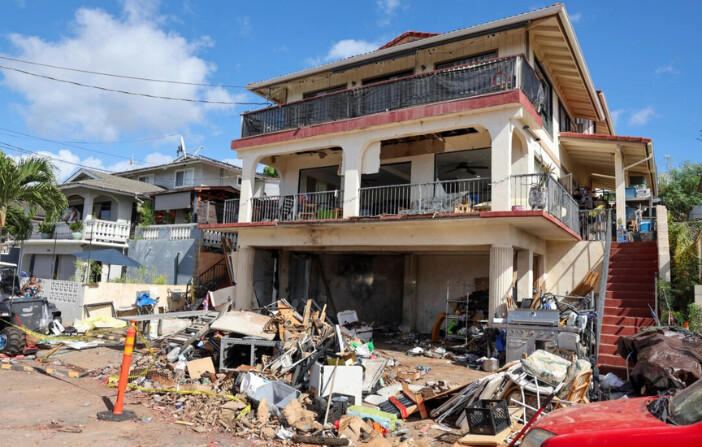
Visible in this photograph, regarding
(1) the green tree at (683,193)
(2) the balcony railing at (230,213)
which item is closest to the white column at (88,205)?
(2) the balcony railing at (230,213)

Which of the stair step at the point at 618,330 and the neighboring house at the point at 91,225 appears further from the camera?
the neighboring house at the point at 91,225

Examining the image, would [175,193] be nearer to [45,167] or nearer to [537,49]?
[45,167]

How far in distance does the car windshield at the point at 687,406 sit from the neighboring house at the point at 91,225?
82.4 ft

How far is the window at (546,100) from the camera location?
15.4 m

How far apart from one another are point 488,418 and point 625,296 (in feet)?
27.8

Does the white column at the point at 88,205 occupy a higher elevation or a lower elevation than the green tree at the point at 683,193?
lower

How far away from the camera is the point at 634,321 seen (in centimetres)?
1135

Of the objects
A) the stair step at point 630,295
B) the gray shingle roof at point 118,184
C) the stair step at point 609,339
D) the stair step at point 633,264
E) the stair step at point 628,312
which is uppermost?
the gray shingle roof at point 118,184

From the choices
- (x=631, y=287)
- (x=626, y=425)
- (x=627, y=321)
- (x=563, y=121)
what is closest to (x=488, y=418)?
(x=626, y=425)

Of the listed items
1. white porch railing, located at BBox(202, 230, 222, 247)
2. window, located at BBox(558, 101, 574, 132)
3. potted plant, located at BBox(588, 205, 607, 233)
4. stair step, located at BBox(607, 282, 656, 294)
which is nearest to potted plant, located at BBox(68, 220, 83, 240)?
white porch railing, located at BBox(202, 230, 222, 247)

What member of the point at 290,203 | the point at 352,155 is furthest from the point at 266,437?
the point at 290,203

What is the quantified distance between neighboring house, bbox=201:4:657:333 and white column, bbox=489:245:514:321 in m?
0.04

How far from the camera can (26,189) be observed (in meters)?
14.7

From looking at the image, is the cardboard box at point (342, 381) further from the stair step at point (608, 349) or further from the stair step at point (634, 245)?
the stair step at point (634, 245)
